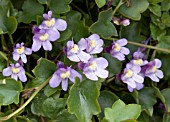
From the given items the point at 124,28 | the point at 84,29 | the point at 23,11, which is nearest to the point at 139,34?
the point at 124,28

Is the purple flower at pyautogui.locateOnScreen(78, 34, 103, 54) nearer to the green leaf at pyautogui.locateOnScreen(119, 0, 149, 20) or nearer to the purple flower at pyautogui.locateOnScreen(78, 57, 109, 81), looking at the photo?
the purple flower at pyautogui.locateOnScreen(78, 57, 109, 81)

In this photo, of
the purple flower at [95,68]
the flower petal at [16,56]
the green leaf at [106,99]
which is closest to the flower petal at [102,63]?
the purple flower at [95,68]

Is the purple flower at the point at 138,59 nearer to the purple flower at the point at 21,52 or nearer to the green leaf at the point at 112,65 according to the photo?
the green leaf at the point at 112,65

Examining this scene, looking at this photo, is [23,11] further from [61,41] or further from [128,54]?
[128,54]

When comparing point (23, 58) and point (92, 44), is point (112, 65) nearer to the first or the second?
point (92, 44)

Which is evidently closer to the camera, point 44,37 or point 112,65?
point 44,37

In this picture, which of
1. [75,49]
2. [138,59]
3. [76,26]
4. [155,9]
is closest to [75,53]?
[75,49]
